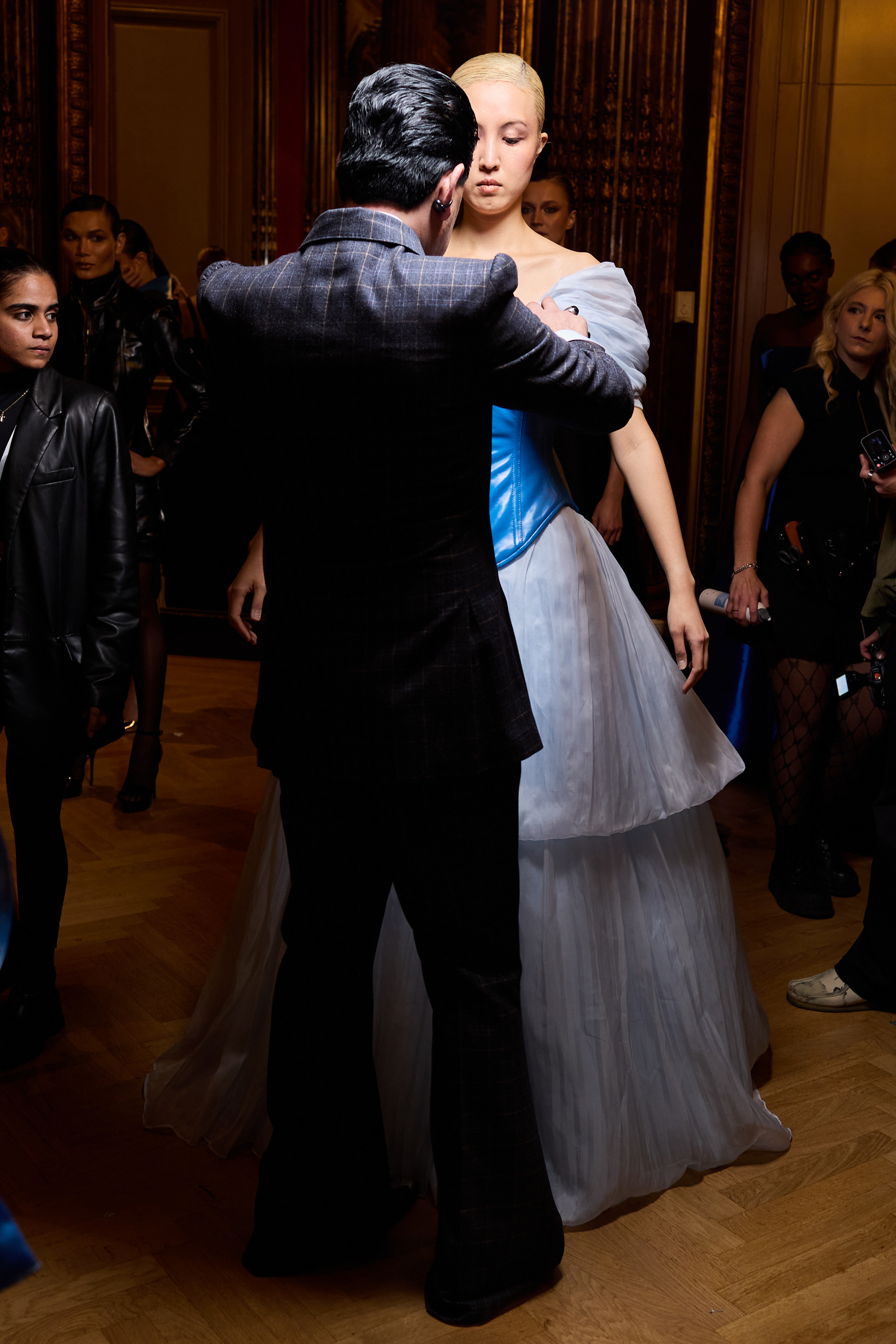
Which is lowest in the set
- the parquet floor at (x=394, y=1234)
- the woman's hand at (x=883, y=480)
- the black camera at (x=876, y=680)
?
the parquet floor at (x=394, y=1234)

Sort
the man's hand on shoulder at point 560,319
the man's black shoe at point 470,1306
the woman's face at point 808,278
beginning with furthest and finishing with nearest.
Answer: the woman's face at point 808,278 < the man's black shoe at point 470,1306 < the man's hand on shoulder at point 560,319

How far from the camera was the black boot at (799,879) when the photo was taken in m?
3.24

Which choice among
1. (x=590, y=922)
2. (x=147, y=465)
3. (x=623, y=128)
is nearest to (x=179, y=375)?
(x=147, y=465)

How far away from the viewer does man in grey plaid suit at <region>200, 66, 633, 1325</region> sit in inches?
52.7

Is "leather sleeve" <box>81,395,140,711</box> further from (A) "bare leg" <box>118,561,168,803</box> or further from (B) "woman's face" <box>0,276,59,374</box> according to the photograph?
(A) "bare leg" <box>118,561,168,803</box>

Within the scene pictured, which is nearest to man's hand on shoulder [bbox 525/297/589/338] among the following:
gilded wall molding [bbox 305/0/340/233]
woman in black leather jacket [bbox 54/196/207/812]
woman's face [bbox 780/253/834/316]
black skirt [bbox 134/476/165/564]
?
woman in black leather jacket [bbox 54/196/207/812]

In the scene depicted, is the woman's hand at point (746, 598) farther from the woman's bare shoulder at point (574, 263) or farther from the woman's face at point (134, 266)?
the woman's face at point (134, 266)

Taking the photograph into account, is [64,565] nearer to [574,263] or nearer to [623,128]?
[574,263]

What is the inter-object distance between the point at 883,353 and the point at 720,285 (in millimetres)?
3084

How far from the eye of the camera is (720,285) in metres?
6.08

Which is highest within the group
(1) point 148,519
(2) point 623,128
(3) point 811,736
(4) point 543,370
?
(2) point 623,128

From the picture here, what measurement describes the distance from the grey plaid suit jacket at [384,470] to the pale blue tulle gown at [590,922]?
417 mm

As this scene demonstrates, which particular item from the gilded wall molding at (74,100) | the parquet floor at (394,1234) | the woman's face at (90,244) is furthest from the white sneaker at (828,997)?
the gilded wall molding at (74,100)

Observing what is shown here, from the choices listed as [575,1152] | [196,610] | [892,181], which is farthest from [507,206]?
[892,181]
